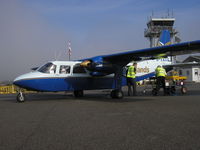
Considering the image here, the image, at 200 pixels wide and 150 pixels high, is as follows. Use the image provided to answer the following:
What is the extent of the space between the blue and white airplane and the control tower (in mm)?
48682

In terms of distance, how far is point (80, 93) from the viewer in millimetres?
14625

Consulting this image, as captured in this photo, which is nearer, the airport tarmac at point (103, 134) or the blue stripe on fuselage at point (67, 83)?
the airport tarmac at point (103, 134)

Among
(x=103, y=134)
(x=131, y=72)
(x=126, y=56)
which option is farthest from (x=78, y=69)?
(x=103, y=134)

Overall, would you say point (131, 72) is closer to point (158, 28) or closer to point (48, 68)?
point (48, 68)

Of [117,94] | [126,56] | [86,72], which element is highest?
[126,56]

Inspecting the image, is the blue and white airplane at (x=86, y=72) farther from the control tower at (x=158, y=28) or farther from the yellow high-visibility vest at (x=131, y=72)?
the control tower at (x=158, y=28)

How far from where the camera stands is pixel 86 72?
13469 mm

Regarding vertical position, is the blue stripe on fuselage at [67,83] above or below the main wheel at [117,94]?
above

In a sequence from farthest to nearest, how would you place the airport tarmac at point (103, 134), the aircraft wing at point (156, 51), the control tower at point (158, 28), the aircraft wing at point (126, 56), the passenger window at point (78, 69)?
1. the control tower at point (158, 28)
2. the passenger window at point (78, 69)
3. the aircraft wing at point (126, 56)
4. the aircraft wing at point (156, 51)
5. the airport tarmac at point (103, 134)

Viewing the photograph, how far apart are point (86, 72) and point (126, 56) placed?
2712mm

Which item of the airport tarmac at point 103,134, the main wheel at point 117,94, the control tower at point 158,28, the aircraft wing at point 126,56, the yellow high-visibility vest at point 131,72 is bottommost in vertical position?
the airport tarmac at point 103,134

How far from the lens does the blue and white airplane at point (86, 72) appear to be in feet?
37.7

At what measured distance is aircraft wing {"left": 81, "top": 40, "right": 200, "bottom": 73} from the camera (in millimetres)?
11102

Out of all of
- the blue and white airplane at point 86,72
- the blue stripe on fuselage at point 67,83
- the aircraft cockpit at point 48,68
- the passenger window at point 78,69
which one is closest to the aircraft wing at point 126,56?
the blue and white airplane at point 86,72
